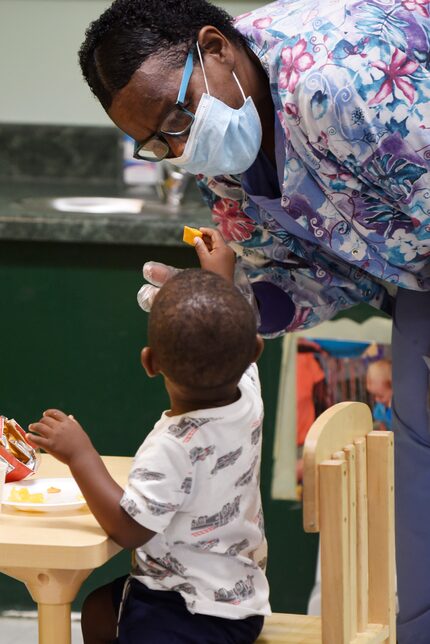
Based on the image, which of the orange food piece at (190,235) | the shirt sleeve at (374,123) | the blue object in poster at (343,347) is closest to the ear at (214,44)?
the shirt sleeve at (374,123)

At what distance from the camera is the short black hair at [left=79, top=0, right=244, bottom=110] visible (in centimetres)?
183

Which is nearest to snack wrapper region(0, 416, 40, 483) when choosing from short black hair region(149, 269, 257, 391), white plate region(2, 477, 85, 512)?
white plate region(2, 477, 85, 512)

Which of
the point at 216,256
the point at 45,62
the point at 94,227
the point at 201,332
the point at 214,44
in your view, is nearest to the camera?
the point at 201,332

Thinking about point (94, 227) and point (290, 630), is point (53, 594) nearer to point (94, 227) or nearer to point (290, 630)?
point (290, 630)

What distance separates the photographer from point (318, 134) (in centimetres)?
177

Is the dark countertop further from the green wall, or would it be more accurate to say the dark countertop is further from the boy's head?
the boy's head

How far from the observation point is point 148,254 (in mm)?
2697

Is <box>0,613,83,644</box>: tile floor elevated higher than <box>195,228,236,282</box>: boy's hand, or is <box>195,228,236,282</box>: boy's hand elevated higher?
<box>195,228,236,282</box>: boy's hand

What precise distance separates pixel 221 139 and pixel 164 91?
0.12 metres

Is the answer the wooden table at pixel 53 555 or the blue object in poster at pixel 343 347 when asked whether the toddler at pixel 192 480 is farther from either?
the blue object in poster at pixel 343 347

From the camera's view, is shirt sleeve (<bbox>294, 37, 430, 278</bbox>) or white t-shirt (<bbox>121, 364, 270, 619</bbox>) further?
shirt sleeve (<bbox>294, 37, 430, 278</bbox>)

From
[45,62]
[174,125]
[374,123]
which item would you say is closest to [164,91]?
[174,125]

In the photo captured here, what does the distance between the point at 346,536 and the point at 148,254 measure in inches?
51.4

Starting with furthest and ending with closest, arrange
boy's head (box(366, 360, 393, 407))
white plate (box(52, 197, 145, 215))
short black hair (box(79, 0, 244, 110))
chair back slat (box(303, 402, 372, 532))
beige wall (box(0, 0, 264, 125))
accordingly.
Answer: beige wall (box(0, 0, 264, 125))
white plate (box(52, 197, 145, 215))
boy's head (box(366, 360, 393, 407))
short black hair (box(79, 0, 244, 110))
chair back slat (box(303, 402, 372, 532))
